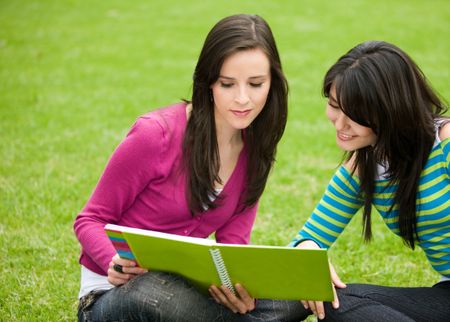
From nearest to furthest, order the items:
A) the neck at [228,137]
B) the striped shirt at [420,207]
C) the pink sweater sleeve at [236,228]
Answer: the striped shirt at [420,207] → the neck at [228,137] → the pink sweater sleeve at [236,228]

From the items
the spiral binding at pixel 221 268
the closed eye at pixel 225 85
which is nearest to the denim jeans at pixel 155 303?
the spiral binding at pixel 221 268

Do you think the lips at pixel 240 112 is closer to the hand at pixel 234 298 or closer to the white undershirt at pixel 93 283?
the hand at pixel 234 298

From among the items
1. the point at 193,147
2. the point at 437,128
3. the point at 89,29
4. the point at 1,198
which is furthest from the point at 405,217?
the point at 89,29

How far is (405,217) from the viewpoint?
2.43m

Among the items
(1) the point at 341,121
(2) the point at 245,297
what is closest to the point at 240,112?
(1) the point at 341,121

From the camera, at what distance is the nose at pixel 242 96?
2.42 metres

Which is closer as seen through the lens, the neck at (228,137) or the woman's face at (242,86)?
the woman's face at (242,86)

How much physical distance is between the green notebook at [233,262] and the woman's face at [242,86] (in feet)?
2.05

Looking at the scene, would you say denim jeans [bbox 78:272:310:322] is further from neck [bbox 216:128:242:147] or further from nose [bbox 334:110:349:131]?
nose [bbox 334:110:349:131]

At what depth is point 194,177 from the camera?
254cm

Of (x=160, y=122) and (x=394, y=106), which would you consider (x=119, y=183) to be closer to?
(x=160, y=122)

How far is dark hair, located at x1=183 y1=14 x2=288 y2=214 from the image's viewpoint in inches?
95.3

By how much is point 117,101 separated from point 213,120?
3.98 m

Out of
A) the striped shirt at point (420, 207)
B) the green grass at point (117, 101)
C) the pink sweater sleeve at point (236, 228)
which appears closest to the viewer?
the striped shirt at point (420, 207)
